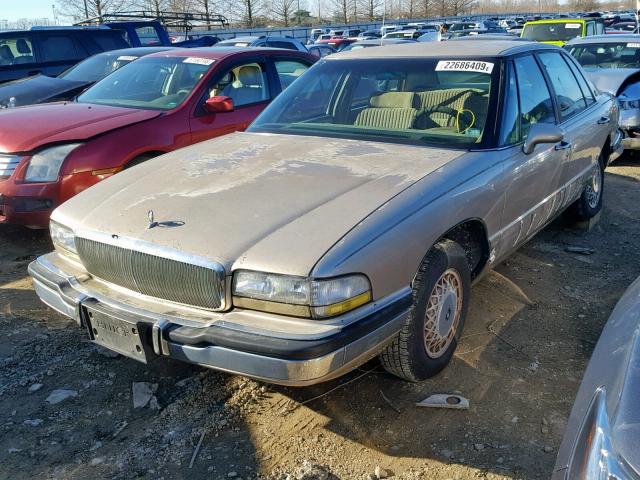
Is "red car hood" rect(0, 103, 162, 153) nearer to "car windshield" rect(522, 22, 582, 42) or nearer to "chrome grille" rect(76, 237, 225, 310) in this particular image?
"chrome grille" rect(76, 237, 225, 310)

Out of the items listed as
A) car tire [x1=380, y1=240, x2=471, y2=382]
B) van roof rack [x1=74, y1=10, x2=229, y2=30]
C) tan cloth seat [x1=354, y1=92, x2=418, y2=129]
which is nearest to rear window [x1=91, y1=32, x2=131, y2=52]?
van roof rack [x1=74, y1=10, x2=229, y2=30]

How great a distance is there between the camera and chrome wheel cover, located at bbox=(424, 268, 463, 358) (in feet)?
9.71

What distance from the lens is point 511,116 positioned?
3.60 m

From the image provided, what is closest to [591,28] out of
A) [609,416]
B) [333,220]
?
[333,220]

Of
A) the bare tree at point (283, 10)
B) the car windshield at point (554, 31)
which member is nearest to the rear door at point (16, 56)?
the car windshield at point (554, 31)

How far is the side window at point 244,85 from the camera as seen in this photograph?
19.3 feet

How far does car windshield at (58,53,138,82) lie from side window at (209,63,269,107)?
2.18 m

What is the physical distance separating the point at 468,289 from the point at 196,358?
1547mm

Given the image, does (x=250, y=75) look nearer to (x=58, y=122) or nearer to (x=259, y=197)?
(x=58, y=122)

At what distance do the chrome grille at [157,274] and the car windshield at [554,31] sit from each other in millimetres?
15007

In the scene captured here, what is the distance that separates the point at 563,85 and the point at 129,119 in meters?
3.54

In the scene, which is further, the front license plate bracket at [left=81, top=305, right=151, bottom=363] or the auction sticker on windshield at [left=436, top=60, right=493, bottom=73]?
the auction sticker on windshield at [left=436, top=60, right=493, bottom=73]

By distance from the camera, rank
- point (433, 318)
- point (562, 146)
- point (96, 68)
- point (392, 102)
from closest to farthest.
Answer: point (433, 318)
point (392, 102)
point (562, 146)
point (96, 68)

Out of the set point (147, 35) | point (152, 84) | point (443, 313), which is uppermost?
point (147, 35)
